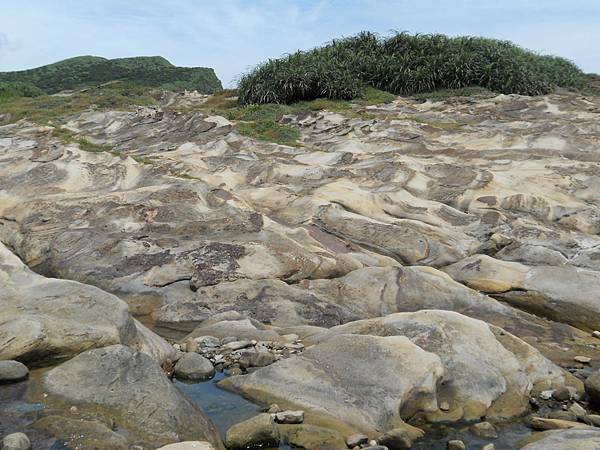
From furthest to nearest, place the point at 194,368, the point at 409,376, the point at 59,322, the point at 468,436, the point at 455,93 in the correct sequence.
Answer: the point at 455,93 < the point at 194,368 < the point at 59,322 < the point at 409,376 < the point at 468,436

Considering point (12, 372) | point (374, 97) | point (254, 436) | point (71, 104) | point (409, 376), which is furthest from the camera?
point (71, 104)

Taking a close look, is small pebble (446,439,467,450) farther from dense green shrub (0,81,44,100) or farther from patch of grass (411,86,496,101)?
dense green shrub (0,81,44,100)

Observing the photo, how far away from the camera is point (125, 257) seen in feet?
47.4

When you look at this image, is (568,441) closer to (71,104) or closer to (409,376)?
(409,376)

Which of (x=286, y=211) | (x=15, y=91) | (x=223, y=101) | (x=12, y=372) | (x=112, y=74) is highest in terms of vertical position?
(x=112, y=74)

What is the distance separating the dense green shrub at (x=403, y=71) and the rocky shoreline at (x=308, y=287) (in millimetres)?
11585

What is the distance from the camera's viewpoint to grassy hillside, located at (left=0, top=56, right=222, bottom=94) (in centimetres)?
6525

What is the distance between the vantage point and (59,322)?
30.6 ft

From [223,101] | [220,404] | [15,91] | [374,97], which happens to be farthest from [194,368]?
[15,91]

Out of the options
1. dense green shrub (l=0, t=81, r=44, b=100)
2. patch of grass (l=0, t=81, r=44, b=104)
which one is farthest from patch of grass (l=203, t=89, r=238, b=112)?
dense green shrub (l=0, t=81, r=44, b=100)

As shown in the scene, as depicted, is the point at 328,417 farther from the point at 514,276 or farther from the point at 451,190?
the point at 451,190

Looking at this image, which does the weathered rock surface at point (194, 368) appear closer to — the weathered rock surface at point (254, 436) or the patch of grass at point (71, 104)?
the weathered rock surface at point (254, 436)

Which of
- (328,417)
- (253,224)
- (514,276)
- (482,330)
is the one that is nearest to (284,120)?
(253,224)

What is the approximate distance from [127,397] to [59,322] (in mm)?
2300
